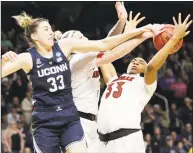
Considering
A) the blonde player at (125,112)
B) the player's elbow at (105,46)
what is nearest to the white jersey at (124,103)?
the blonde player at (125,112)

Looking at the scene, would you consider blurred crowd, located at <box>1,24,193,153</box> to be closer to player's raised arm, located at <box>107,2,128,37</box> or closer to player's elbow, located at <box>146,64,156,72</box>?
player's raised arm, located at <box>107,2,128,37</box>

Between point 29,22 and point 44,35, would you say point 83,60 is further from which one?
point 29,22

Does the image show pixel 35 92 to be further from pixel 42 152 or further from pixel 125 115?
pixel 125 115

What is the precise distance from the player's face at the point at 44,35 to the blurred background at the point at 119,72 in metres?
6.18

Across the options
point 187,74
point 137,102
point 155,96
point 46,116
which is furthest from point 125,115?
point 187,74

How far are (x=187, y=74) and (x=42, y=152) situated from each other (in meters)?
11.0

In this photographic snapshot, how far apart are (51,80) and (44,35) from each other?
0.47m

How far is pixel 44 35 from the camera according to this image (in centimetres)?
618

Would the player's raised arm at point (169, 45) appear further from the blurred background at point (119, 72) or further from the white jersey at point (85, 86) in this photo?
the blurred background at point (119, 72)

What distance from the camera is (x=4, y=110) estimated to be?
13.4m

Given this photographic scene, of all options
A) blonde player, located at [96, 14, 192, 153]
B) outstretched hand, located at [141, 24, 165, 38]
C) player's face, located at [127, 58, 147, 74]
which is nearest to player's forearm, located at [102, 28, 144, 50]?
outstretched hand, located at [141, 24, 165, 38]

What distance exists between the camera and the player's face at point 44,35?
6.15 meters

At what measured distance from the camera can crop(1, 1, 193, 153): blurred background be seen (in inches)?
526

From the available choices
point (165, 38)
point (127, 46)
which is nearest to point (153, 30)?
point (165, 38)
